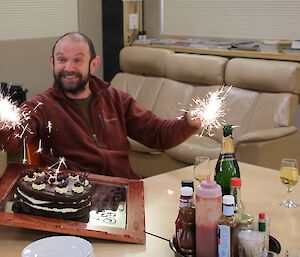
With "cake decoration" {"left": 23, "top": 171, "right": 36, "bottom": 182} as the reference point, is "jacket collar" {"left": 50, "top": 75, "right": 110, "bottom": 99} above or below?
above

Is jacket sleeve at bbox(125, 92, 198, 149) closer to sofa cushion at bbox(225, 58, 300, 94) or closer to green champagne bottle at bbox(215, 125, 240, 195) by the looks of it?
green champagne bottle at bbox(215, 125, 240, 195)

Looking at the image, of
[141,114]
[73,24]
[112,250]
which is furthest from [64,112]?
[73,24]

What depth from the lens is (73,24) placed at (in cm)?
555

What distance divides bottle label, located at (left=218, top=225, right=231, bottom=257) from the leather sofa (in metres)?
2.30

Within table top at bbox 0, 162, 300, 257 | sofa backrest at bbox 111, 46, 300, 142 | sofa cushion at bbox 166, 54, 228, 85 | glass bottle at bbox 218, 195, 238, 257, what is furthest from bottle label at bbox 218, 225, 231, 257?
sofa cushion at bbox 166, 54, 228, 85

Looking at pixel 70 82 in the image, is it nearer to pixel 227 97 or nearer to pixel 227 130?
pixel 227 130

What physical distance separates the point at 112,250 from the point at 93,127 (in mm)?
1006

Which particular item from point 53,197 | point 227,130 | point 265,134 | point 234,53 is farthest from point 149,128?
point 234,53

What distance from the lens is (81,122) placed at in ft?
8.03

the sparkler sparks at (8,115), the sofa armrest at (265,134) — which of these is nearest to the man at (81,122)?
the sparkler sparks at (8,115)

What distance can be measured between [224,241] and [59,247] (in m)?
0.45

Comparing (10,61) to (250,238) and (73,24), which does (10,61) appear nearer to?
(73,24)

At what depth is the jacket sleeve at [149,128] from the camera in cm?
250

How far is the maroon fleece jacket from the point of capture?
2.39 metres
